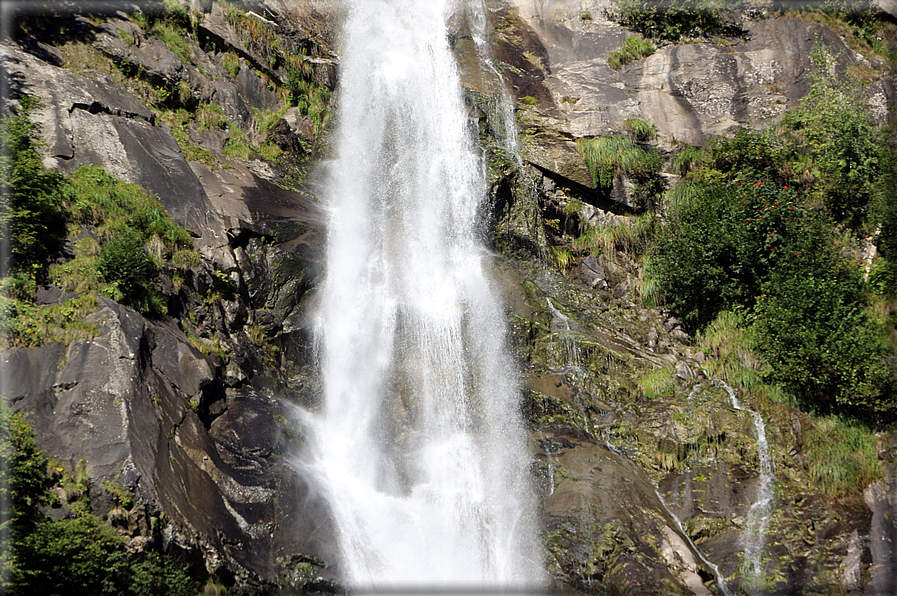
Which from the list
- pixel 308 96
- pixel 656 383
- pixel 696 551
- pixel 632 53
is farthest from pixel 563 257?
pixel 308 96

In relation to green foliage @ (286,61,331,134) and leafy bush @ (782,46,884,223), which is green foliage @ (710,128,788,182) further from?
green foliage @ (286,61,331,134)

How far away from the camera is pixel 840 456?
10289 mm

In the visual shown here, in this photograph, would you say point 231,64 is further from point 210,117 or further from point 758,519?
point 758,519

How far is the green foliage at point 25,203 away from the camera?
25.9 feet

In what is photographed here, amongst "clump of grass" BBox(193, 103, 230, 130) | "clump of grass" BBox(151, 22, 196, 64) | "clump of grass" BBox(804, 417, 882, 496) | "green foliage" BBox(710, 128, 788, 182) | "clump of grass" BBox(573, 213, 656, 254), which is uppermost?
"clump of grass" BBox(151, 22, 196, 64)

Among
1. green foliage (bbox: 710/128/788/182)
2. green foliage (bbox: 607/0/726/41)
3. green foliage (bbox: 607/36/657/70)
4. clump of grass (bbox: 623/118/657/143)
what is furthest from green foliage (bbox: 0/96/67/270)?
green foliage (bbox: 607/0/726/41)

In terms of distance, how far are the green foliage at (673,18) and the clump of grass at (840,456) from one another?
531 inches

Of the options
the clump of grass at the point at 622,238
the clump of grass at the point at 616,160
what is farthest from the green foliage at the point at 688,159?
the clump of grass at the point at 622,238

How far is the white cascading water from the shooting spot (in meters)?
9.42

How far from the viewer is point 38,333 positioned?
291 inches

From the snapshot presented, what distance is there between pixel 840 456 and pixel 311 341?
35.3ft

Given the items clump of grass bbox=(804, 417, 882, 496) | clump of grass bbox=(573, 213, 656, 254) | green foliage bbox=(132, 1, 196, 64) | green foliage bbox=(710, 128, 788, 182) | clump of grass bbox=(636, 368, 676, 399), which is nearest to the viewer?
clump of grass bbox=(804, 417, 882, 496)

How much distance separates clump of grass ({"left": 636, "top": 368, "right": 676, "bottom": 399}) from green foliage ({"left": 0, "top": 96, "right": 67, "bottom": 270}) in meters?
11.4

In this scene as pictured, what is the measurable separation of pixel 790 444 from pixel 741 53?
1283 centimetres
